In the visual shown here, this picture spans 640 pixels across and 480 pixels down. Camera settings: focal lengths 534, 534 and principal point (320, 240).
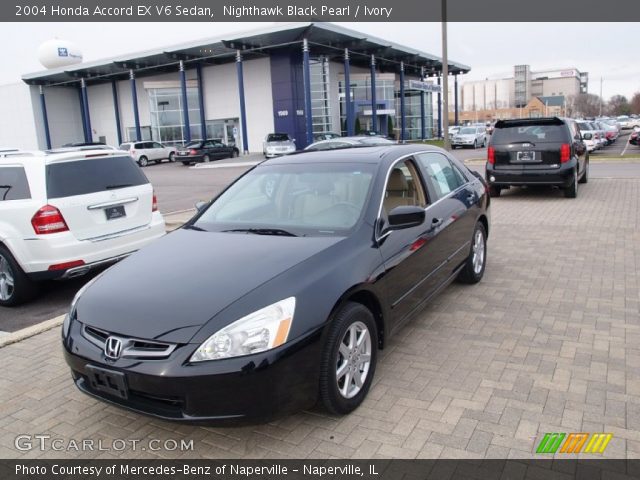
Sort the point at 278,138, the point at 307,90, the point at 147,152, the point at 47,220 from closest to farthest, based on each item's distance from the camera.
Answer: the point at 47,220, the point at 278,138, the point at 147,152, the point at 307,90

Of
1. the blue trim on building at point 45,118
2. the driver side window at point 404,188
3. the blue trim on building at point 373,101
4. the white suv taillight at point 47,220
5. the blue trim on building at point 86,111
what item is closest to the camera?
the driver side window at point 404,188

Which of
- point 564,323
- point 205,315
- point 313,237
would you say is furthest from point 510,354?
point 205,315

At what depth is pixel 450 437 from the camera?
123 inches

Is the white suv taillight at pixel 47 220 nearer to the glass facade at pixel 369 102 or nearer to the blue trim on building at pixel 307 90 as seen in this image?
the blue trim on building at pixel 307 90

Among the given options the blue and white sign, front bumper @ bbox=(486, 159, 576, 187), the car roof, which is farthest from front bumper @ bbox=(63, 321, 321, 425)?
the blue and white sign

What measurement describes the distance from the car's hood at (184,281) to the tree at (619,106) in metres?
130

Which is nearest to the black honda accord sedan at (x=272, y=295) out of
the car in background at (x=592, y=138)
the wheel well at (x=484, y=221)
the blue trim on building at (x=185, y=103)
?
the wheel well at (x=484, y=221)

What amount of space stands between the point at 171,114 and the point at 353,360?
4895cm

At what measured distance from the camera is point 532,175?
11.5 meters

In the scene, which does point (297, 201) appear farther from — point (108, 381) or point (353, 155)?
point (108, 381)

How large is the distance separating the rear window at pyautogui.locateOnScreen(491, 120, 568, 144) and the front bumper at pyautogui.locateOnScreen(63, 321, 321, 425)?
32.8 ft

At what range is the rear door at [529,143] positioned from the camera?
11.3 metres

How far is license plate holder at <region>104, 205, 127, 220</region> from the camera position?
6320mm

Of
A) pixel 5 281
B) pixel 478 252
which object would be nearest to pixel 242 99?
pixel 5 281
